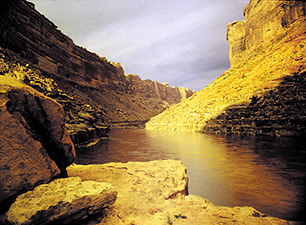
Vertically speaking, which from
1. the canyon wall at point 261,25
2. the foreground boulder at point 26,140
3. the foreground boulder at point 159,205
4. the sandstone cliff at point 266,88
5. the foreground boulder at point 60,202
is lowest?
the foreground boulder at point 159,205

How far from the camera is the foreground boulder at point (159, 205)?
2.32 meters

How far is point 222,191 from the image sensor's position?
183 inches

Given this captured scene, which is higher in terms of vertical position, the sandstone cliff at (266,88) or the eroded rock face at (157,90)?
the eroded rock face at (157,90)

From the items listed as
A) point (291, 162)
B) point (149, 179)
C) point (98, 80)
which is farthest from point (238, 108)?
point (98, 80)

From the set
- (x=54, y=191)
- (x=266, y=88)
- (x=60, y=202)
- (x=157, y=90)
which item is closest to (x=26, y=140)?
(x=54, y=191)

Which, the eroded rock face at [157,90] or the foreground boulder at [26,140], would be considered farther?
the eroded rock face at [157,90]

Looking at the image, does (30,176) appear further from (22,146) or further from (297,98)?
(297,98)

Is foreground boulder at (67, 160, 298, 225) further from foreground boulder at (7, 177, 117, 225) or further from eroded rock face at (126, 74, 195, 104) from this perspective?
eroded rock face at (126, 74, 195, 104)

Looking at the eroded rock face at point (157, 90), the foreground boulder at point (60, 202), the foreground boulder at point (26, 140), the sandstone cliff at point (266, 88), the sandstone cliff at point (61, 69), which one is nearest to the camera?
the foreground boulder at point (60, 202)

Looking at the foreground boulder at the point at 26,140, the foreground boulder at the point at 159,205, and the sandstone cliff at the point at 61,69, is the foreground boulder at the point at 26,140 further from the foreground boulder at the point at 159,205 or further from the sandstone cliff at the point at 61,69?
the sandstone cliff at the point at 61,69

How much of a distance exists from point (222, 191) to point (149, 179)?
2567 millimetres

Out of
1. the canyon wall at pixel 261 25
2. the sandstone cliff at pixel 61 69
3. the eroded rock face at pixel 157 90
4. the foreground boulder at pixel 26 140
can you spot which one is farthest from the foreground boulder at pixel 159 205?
the eroded rock face at pixel 157 90

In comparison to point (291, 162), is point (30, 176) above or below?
above

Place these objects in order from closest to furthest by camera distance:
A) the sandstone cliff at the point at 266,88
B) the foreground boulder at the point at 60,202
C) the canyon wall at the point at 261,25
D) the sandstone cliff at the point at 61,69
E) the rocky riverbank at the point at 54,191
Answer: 1. the foreground boulder at the point at 60,202
2. the rocky riverbank at the point at 54,191
3. the sandstone cliff at the point at 61,69
4. the sandstone cliff at the point at 266,88
5. the canyon wall at the point at 261,25
